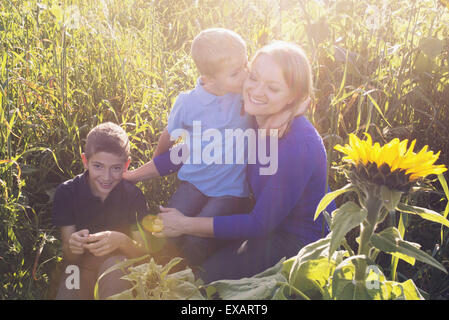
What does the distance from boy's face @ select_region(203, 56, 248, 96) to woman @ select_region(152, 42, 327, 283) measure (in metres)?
0.09

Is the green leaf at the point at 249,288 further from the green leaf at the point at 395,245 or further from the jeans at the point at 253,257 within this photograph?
the jeans at the point at 253,257

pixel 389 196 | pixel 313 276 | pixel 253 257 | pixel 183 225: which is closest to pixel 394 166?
pixel 389 196

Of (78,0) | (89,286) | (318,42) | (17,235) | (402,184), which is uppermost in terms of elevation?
(78,0)

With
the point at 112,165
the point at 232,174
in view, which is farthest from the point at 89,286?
the point at 232,174

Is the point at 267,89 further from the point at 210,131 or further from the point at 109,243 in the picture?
the point at 109,243

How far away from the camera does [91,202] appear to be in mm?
1862

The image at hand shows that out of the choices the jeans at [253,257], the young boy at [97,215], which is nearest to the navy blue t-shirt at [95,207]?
the young boy at [97,215]

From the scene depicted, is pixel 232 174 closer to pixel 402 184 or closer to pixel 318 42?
pixel 318 42

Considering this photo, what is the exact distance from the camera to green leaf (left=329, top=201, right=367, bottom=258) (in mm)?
992

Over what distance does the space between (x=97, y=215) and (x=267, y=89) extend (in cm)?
87

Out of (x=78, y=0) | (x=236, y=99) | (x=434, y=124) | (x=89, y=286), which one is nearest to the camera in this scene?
(x=89, y=286)

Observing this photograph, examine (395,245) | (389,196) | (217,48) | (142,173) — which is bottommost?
(142,173)

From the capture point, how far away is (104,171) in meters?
1.81

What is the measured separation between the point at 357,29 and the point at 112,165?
1546 mm
